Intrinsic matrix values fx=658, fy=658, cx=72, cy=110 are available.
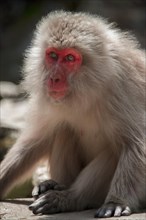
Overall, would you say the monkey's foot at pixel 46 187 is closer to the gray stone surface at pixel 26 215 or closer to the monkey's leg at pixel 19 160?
the gray stone surface at pixel 26 215

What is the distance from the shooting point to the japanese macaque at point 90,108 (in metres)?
6.64

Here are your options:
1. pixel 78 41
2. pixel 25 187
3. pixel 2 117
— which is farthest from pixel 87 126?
pixel 2 117

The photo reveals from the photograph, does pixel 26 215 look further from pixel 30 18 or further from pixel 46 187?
pixel 30 18

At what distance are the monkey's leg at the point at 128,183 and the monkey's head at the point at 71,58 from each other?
0.75 m

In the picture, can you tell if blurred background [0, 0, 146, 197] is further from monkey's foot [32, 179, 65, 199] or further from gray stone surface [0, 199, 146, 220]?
gray stone surface [0, 199, 146, 220]

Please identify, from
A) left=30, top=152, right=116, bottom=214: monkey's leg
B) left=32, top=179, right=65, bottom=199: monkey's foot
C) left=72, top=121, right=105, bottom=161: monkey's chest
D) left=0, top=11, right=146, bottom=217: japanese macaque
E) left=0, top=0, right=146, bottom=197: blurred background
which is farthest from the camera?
left=0, top=0, right=146, bottom=197: blurred background

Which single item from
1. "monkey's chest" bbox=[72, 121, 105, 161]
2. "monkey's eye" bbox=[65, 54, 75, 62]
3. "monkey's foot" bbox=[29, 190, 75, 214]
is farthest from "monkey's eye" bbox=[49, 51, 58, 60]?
"monkey's foot" bbox=[29, 190, 75, 214]

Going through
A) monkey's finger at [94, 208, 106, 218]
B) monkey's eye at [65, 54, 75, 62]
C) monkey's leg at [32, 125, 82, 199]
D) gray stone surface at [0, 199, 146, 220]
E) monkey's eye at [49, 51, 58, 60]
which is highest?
monkey's eye at [49, 51, 58, 60]

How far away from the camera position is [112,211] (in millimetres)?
6430

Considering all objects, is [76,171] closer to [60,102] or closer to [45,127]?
[45,127]

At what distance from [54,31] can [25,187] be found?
289cm

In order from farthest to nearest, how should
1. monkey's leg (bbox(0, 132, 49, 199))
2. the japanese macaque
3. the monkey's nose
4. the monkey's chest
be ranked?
monkey's leg (bbox(0, 132, 49, 199))
the monkey's chest
the japanese macaque
the monkey's nose

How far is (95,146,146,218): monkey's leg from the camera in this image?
661 cm

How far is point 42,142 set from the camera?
24.3 ft
